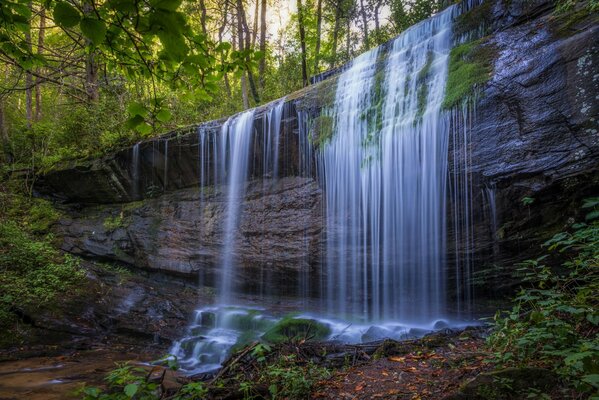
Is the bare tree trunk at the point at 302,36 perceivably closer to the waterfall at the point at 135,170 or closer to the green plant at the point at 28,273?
the waterfall at the point at 135,170

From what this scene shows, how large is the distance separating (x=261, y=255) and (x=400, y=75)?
16.4ft

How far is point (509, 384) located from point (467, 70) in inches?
207

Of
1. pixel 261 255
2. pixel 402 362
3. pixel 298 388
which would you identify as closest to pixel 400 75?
pixel 261 255

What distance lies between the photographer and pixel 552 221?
547cm

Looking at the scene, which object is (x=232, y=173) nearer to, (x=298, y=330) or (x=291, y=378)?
(x=298, y=330)

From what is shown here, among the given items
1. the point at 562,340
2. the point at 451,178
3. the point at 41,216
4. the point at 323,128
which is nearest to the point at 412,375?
the point at 562,340

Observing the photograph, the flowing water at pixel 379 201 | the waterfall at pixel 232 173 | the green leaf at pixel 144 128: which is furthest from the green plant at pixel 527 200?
the waterfall at pixel 232 173

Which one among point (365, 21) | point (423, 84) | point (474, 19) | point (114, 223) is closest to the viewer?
point (423, 84)

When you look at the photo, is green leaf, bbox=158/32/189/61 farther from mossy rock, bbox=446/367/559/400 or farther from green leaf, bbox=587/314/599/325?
green leaf, bbox=587/314/599/325

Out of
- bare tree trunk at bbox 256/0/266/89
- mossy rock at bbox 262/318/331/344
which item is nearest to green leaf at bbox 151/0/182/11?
mossy rock at bbox 262/318/331/344

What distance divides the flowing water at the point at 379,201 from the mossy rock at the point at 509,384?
3375 millimetres

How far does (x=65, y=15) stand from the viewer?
1.28m

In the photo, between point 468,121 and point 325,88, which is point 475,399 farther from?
point 325,88

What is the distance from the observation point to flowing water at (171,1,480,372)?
20.1 ft
